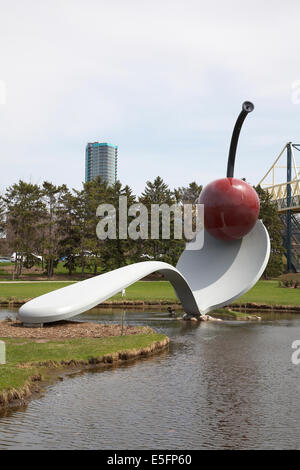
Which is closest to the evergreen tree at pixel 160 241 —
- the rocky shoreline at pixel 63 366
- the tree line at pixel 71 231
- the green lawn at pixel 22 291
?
the tree line at pixel 71 231

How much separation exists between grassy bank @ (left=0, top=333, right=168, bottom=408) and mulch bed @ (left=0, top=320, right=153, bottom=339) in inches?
32.2

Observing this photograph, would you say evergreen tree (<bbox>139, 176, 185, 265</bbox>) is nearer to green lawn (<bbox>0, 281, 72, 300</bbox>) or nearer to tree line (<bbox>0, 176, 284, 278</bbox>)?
tree line (<bbox>0, 176, 284, 278</bbox>)

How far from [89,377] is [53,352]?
1.72 m

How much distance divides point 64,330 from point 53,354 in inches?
143

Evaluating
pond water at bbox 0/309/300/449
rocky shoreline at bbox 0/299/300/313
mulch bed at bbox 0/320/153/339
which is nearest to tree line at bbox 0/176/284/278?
rocky shoreline at bbox 0/299/300/313

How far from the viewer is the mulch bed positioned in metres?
14.5

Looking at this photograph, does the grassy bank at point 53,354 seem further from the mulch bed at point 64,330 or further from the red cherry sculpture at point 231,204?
the red cherry sculpture at point 231,204

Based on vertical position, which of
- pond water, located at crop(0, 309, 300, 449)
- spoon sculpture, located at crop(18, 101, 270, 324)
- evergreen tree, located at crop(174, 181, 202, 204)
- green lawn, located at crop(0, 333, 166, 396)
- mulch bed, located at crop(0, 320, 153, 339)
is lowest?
pond water, located at crop(0, 309, 300, 449)

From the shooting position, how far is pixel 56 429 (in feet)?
24.4

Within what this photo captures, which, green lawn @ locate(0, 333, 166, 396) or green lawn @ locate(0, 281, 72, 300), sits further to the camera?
green lawn @ locate(0, 281, 72, 300)

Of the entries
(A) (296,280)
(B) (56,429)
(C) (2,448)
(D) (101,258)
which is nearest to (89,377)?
(B) (56,429)

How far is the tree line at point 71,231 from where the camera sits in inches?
1881

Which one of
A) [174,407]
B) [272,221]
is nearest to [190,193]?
[272,221]

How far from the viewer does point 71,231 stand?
50281 millimetres
